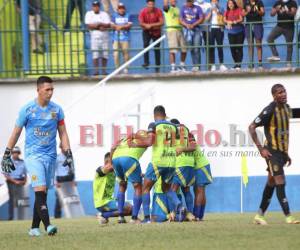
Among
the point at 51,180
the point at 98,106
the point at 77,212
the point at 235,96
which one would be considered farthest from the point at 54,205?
the point at 51,180

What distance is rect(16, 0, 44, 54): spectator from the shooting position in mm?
26359

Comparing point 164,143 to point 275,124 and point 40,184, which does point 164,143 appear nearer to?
point 275,124

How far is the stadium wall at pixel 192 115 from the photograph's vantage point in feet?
82.5

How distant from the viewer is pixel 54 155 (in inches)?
556

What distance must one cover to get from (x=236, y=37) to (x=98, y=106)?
3616 mm

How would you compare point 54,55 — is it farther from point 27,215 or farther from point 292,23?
point 292,23

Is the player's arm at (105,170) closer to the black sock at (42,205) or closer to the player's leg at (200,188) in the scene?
the player's leg at (200,188)

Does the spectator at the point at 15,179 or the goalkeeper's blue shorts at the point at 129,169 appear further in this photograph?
the spectator at the point at 15,179

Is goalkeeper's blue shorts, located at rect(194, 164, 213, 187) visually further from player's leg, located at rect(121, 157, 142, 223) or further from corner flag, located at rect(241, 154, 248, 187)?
corner flag, located at rect(241, 154, 248, 187)

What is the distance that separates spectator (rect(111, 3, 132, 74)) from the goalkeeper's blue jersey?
465 inches

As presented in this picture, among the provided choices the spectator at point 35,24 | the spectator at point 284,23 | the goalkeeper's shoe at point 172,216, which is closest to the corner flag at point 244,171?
the spectator at point 284,23

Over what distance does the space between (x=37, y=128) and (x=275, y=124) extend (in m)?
3.51

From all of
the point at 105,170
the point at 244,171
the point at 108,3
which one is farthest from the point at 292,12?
the point at 105,170

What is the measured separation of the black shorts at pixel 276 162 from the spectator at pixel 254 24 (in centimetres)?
982
